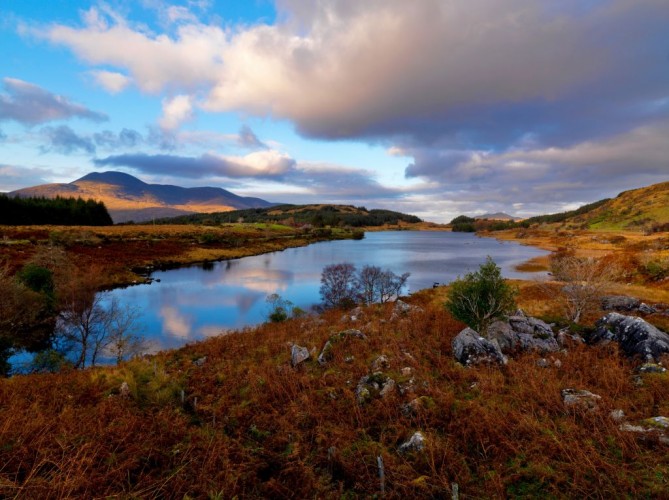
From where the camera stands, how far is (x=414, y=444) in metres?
7.80

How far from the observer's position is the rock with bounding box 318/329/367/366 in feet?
46.3

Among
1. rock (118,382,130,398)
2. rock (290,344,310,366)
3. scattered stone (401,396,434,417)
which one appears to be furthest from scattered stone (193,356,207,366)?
scattered stone (401,396,434,417)

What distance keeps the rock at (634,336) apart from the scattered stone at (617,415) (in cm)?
512

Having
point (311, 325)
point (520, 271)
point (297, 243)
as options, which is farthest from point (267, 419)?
point (297, 243)

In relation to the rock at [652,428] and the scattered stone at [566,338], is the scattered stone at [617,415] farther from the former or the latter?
the scattered stone at [566,338]

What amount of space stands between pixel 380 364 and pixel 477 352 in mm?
3859

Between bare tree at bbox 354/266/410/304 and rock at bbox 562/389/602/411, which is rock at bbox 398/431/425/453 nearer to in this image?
rock at bbox 562/389/602/411

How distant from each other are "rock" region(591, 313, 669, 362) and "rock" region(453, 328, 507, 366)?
203 inches

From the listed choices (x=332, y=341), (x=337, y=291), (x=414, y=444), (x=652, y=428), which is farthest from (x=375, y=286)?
(x=652, y=428)

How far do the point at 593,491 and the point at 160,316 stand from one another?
131 ft

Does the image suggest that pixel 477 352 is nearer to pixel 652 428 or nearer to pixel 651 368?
pixel 652 428

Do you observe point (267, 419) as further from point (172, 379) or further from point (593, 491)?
point (593, 491)

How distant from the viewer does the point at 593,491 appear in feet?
19.7

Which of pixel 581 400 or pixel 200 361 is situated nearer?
pixel 581 400
